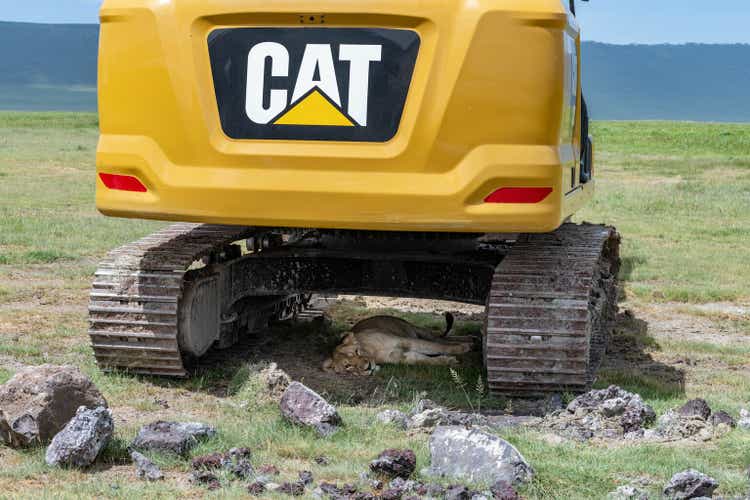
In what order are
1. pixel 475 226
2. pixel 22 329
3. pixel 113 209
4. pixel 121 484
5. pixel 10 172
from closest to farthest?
1. pixel 121 484
2. pixel 475 226
3. pixel 113 209
4. pixel 22 329
5. pixel 10 172

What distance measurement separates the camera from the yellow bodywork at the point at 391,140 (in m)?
6.49

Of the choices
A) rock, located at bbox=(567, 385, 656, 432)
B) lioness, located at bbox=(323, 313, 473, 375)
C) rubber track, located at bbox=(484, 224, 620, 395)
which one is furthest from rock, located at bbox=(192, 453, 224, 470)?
lioness, located at bbox=(323, 313, 473, 375)

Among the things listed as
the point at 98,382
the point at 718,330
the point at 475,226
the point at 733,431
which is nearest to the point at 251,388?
the point at 98,382

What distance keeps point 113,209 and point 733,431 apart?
3.63m

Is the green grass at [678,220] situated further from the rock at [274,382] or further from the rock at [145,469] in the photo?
the rock at [145,469]

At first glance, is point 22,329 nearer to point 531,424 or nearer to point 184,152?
point 184,152

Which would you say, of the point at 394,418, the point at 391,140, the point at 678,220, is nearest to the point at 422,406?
the point at 394,418

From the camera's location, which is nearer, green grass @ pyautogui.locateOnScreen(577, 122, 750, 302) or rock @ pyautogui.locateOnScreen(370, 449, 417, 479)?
rock @ pyautogui.locateOnScreen(370, 449, 417, 479)

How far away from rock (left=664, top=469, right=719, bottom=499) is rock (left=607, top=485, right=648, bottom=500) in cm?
11

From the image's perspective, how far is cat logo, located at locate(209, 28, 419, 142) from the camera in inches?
258

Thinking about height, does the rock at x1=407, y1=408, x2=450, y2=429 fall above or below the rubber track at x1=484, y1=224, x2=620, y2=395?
below

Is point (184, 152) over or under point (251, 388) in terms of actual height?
over

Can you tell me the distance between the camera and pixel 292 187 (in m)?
6.66

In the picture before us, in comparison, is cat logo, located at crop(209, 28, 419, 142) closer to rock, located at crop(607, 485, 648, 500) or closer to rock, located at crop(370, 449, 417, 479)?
rock, located at crop(370, 449, 417, 479)
